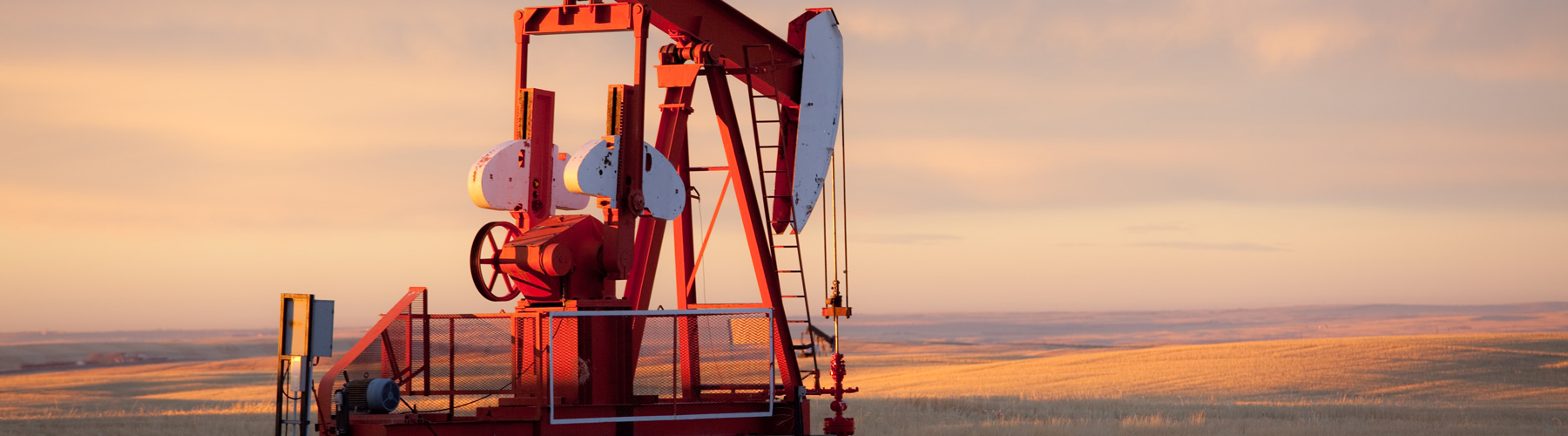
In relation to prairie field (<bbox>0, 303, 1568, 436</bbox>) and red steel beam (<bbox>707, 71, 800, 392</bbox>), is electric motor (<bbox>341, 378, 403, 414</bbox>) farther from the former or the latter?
prairie field (<bbox>0, 303, 1568, 436</bbox>)

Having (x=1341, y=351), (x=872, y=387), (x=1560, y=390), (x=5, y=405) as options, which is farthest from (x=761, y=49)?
(x=1341, y=351)

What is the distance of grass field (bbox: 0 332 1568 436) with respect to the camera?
1923 cm

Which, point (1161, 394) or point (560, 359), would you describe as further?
point (1161, 394)

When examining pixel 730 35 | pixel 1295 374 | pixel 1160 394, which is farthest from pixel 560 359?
pixel 1295 374

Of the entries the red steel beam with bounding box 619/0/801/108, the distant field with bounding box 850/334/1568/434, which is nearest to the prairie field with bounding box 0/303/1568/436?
the distant field with bounding box 850/334/1568/434

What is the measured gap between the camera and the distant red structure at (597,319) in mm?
9609

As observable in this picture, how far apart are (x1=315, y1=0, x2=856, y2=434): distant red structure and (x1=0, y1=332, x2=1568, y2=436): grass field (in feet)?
23.3

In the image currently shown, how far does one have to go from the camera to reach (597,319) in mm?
10250

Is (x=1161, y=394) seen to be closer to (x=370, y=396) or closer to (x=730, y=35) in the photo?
(x=730, y=35)

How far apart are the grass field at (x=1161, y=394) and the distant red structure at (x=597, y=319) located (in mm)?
7091

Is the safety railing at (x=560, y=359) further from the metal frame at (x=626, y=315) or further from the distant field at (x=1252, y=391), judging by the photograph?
the distant field at (x=1252, y=391)

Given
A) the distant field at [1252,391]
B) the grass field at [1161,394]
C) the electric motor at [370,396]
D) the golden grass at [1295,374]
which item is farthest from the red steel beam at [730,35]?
the golden grass at [1295,374]

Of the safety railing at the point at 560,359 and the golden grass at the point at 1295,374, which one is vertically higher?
the safety railing at the point at 560,359

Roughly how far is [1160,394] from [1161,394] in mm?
18
